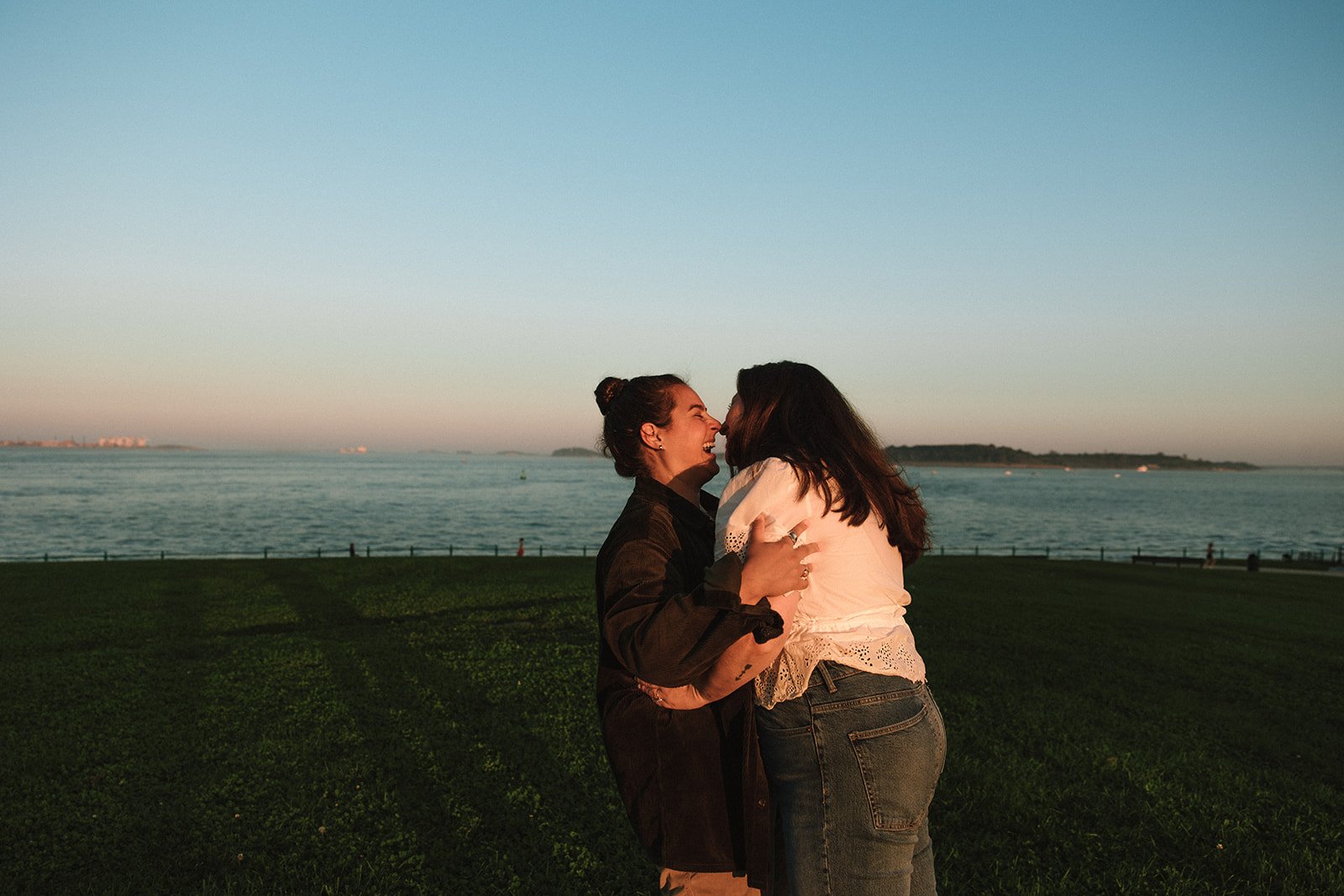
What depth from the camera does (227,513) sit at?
71688mm

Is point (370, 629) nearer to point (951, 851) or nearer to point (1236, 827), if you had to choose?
point (951, 851)

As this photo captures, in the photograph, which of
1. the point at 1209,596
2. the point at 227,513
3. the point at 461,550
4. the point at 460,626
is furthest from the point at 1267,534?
the point at 227,513

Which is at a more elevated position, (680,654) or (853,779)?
(680,654)

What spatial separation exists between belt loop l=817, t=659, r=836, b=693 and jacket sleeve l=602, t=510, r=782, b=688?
0.24 metres

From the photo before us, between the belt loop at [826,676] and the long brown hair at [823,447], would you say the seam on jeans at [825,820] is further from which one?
the long brown hair at [823,447]

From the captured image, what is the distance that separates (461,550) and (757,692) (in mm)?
48242

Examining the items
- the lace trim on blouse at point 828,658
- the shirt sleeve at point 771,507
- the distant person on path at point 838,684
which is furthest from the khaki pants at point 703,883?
the shirt sleeve at point 771,507

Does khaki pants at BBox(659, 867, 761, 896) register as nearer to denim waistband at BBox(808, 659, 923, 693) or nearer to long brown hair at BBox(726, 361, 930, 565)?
denim waistband at BBox(808, 659, 923, 693)

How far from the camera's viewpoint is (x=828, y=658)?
2.21 metres

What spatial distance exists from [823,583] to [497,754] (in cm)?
621

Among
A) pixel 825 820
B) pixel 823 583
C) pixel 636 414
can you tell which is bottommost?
pixel 825 820

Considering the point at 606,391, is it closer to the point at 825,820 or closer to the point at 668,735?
the point at 668,735

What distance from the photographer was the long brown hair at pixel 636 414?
2.75 m

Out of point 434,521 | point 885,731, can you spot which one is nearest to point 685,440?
point 885,731
